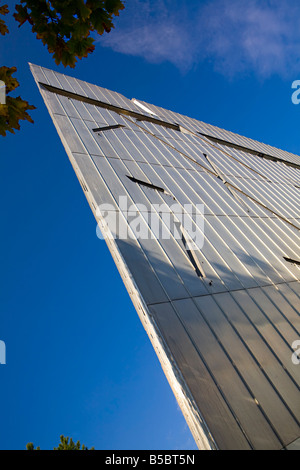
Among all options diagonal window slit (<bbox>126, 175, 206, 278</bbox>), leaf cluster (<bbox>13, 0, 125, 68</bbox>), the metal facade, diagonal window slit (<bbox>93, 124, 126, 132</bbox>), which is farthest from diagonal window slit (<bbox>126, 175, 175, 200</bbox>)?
leaf cluster (<bbox>13, 0, 125, 68</bbox>)

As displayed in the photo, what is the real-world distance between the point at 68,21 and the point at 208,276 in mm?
3869

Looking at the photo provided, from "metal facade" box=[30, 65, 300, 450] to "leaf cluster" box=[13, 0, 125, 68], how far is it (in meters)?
2.55

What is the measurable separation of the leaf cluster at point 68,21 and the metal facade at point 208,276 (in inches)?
101

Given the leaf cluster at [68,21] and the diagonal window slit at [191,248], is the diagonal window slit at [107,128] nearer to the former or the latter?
the diagonal window slit at [191,248]

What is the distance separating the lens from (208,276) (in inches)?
179

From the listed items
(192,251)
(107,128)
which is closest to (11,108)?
(192,251)

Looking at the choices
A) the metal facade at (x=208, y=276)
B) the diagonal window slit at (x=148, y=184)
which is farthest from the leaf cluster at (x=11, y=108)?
the diagonal window slit at (x=148, y=184)

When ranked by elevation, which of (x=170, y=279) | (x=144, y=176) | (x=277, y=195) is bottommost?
(x=170, y=279)

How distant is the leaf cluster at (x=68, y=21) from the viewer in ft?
8.19

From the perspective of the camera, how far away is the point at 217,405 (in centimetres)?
294

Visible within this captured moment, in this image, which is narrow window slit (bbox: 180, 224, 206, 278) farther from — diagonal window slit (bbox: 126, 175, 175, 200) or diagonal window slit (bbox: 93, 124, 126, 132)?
diagonal window slit (bbox: 93, 124, 126, 132)

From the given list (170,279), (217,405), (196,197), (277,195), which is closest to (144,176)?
(196,197)

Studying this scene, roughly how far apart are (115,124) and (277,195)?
6556 mm
